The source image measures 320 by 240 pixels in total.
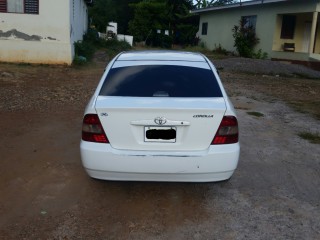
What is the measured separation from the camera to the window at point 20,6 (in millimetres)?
14289

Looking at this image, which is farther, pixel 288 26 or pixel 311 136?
pixel 288 26

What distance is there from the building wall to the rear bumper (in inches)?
704

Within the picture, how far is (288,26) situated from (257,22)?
213 centimetres

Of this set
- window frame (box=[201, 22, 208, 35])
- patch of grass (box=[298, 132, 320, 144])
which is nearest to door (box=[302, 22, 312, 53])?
window frame (box=[201, 22, 208, 35])

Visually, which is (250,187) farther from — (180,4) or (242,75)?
(180,4)

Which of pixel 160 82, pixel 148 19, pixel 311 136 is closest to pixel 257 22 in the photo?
pixel 148 19

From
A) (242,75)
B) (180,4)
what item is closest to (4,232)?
(242,75)

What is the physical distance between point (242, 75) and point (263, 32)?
7.93 meters

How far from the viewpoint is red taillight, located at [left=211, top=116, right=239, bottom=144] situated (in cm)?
381

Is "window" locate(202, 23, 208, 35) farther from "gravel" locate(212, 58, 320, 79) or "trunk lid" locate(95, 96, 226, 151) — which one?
"trunk lid" locate(95, 96, 226, 151)

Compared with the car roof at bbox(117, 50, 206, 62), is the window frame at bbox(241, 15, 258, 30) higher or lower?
higher

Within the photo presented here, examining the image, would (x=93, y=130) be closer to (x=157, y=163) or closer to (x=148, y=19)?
(x=157, y=163)

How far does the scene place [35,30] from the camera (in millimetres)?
14422

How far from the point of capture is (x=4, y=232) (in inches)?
135
